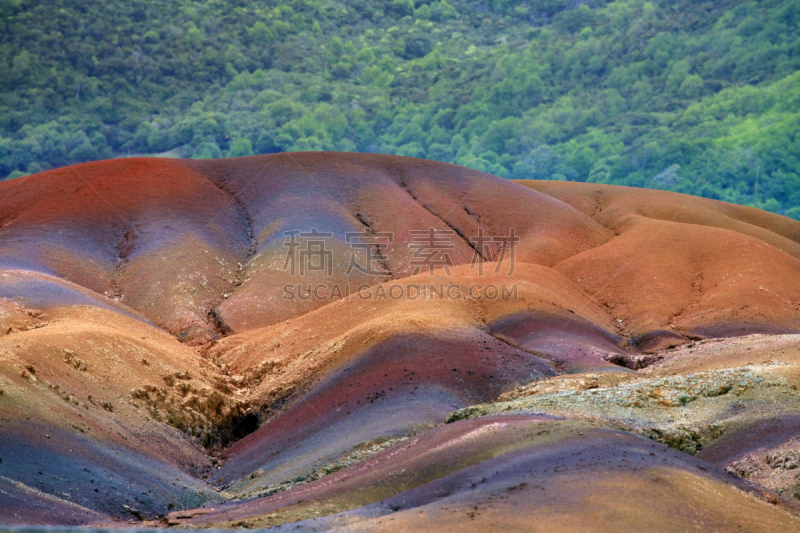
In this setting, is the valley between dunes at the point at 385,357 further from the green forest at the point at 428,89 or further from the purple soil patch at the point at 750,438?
the green forest at the point at 428,89

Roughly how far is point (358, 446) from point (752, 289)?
30865 millimetres

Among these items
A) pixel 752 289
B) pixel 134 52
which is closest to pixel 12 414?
pixel 752 289

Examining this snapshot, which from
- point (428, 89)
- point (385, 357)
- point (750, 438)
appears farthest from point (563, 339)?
point (428, 89)

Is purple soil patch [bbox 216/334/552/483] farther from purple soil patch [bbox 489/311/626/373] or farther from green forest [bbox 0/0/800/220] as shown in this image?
green forest [bbox 0/0/800/220]

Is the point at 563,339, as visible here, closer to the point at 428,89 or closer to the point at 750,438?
the point at 750,438

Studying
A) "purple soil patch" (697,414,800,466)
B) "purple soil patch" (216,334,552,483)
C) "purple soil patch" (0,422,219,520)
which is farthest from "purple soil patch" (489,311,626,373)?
"purple soil patch" (0,422,219,520)

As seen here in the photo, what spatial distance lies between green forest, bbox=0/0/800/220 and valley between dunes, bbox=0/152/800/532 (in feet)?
284

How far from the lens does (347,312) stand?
126ft

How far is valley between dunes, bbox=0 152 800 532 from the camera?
1672cm

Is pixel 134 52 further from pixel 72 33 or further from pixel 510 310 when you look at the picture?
pixel 510 310

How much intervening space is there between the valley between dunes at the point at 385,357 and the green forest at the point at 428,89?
86.7 meters

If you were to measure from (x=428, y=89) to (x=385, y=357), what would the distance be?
15551cm

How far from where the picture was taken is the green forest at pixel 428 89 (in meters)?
147

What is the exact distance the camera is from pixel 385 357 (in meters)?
30.7
